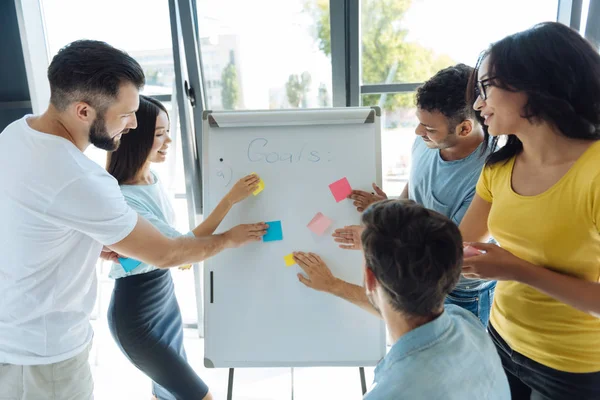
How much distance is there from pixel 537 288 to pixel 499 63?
1.85ft

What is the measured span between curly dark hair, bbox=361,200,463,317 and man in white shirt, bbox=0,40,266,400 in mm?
755

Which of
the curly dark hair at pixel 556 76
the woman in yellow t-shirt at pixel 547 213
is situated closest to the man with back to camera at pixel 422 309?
the woman in yellow t-shirt at pixel 547 213

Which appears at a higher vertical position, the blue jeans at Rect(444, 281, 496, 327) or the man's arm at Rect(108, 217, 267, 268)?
the man's arm at Rect(108, 217, 267, 268)

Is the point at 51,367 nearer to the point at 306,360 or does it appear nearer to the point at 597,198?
the point at 306,360

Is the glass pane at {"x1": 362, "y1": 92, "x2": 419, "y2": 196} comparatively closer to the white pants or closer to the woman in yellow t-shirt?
the woman in yellow t-shirt

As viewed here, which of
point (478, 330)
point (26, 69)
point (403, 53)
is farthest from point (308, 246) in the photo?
point (26, 69)

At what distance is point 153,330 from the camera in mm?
1699

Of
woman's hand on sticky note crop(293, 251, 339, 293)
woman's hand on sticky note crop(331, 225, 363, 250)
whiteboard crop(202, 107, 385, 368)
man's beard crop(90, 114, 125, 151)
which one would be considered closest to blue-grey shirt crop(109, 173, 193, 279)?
whiteboard crop(202, 107, 385, 368)

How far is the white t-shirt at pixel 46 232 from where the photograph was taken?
3.51 feet

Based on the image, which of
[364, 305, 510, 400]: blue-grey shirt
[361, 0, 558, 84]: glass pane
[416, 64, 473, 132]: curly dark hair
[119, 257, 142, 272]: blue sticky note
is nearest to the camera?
[364, 305, 510, 400]: blue-grey shirt

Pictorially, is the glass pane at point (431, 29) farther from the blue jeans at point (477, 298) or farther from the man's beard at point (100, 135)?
the man's beard at point (100, 135)

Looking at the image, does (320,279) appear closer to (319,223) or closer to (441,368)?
(319,223)

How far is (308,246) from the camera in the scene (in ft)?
5.31

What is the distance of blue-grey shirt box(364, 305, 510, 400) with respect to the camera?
2.37 ft
